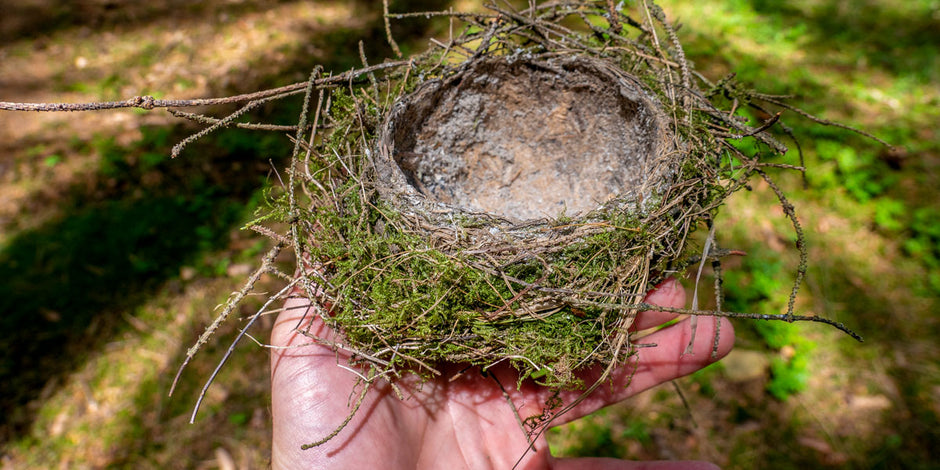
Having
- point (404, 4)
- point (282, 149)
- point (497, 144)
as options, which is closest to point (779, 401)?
point (497, 144)

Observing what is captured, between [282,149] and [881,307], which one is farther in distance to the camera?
[282,149]

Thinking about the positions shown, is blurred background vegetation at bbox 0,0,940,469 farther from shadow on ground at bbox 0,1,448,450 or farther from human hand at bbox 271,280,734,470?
human hand at bbox 271,280,734,470

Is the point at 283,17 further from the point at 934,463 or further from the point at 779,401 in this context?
the point at 934,463

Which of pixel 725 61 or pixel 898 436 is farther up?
pixel 725 61

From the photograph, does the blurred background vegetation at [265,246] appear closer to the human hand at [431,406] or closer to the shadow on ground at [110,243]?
the shadow on ground at [110,243]

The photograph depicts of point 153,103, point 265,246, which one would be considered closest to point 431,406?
point 153,103

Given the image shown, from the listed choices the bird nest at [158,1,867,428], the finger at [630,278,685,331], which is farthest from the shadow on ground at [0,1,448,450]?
the finger at [630,278,685,331]

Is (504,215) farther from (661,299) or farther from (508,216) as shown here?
(661,299)

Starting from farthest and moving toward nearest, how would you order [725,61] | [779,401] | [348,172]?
1. [725,61]
2. [779,401]
3. [348,172]
